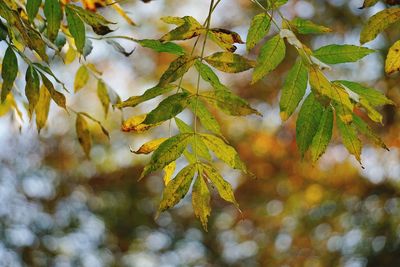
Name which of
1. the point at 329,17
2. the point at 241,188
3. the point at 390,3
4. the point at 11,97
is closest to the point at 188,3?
the point at 329,17

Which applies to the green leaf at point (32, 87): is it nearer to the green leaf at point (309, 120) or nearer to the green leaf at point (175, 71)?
the green leaf at point (175, 71)

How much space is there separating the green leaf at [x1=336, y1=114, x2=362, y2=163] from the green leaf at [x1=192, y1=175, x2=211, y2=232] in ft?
0.80

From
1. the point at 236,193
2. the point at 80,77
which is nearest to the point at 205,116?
the point at 80,77

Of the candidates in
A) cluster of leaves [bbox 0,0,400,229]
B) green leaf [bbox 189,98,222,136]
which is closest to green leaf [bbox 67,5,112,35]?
cluster of leaves [bbox 0,0,400,229]

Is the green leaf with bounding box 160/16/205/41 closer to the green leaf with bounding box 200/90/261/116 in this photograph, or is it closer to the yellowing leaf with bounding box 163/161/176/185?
the green leaf with bounding box 200/90/261/116

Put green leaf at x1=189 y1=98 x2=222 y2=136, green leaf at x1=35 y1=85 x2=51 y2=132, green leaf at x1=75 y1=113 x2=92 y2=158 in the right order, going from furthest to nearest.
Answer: green leaf at x1=75 y1=113 x2=92 y2=158 → green leaf at x1=35 y1=85 x2=51 y2=132 → green leaf at x1=189 y1=98 x2=222 y2=136

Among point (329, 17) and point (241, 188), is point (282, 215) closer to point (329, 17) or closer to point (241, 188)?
point (241, 188)

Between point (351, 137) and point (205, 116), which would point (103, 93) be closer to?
point (205, 116)

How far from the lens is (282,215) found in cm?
624

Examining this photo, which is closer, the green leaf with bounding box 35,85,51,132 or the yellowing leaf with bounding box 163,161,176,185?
the yellowing leaf with bounding box 163,161,176,185

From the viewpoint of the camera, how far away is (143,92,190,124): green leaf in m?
0.93

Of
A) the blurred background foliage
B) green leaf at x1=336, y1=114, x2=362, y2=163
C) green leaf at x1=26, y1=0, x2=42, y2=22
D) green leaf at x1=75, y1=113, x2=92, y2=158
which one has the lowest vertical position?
the blurred background foliage

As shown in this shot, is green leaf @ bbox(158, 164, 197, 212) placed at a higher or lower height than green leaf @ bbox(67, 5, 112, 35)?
lower

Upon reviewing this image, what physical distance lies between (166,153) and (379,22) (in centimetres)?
39
